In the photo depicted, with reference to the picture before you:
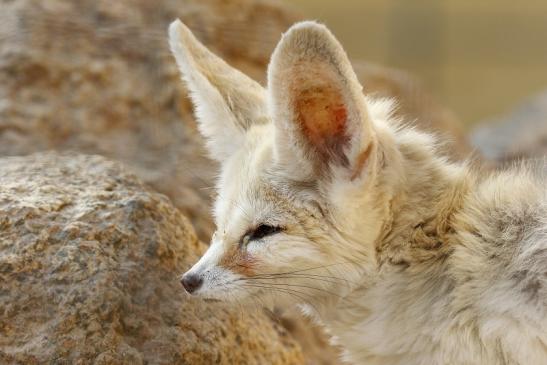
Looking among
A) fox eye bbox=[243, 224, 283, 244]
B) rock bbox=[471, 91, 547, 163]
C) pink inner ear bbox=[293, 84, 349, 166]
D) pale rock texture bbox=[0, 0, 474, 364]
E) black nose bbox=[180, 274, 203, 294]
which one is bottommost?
rock bbox=[471, 91, 547, 163]

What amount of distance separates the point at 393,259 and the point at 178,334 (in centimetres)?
61

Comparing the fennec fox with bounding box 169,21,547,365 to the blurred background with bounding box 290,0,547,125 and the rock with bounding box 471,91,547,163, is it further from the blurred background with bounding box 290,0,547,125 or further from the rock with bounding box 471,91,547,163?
the blurred background with bounding box 290,0,547,125

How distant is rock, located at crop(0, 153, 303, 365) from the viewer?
226 cm

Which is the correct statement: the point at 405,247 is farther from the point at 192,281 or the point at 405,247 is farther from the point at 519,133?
the point at 519,133

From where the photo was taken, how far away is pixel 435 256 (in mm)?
2279

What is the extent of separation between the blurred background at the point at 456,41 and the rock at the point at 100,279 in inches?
244

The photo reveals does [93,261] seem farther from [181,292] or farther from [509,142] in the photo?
[509,142]

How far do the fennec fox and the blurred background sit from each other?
6368mm

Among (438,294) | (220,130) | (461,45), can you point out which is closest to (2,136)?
(220,130)

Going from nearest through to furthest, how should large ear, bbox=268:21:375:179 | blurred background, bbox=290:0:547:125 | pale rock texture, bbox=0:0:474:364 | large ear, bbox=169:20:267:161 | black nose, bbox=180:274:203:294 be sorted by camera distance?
large ear, bbox=268:21:375:179 → black nose, bbox=180:274:203:294 → large ear, bbox=169:20:267:161 → pale rock texture, bbox=0:0:474:364 → blurred background, bbox=290:0:547:125

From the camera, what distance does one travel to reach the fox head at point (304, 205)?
2.17m

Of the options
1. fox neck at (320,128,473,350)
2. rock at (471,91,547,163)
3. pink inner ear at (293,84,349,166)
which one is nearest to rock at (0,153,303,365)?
fox neck at (320,128,473,350)

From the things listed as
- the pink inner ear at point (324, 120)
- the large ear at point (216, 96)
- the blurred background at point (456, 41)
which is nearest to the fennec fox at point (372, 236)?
the pink inner ear at point (324, 120)

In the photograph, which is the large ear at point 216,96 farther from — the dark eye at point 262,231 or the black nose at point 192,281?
the black nose at point 192,281
